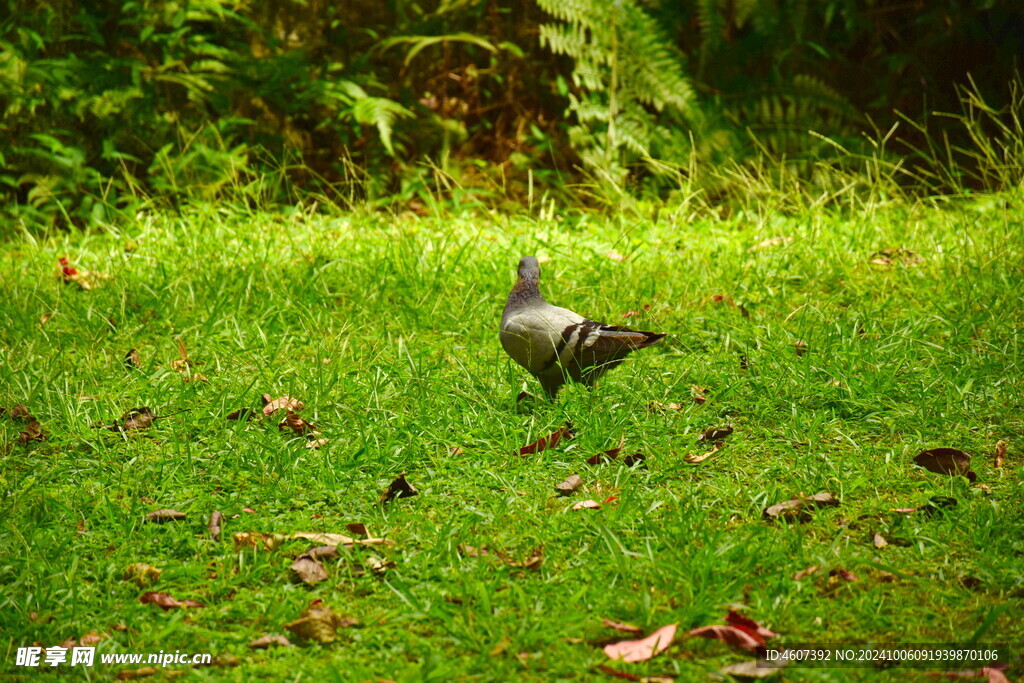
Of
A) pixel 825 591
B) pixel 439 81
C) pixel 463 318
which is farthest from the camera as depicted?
pixel 439 81

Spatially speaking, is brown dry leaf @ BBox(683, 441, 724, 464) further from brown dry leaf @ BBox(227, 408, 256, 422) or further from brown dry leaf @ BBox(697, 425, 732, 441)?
brown dry leaf @ BBox(227, 408, 256, 422)

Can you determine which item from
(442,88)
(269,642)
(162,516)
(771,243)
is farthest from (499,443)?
(442,88)

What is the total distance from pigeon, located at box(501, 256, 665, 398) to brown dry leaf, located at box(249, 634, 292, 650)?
1566 millimetres

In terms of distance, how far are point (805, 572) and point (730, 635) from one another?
0.38 metres

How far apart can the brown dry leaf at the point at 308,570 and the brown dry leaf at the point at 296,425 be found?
95 centimetres

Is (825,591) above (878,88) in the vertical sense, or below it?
below

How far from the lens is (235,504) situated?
2.74 m

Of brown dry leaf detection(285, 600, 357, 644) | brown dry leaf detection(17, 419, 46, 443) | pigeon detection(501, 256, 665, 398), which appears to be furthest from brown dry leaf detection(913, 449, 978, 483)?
brown dry leaf detection(17, 419, 46, 443)

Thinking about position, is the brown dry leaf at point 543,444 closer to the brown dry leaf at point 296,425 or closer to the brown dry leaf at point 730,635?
the brown dry leaf at point 296,425

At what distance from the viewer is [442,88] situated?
7.32m

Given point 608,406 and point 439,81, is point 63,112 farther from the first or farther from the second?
point 608,406

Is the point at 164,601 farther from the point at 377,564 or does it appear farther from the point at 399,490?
the point at 399,490

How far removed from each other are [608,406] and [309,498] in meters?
1.19

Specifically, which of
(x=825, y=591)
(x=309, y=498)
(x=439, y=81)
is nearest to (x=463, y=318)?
(x=309, y=498)
